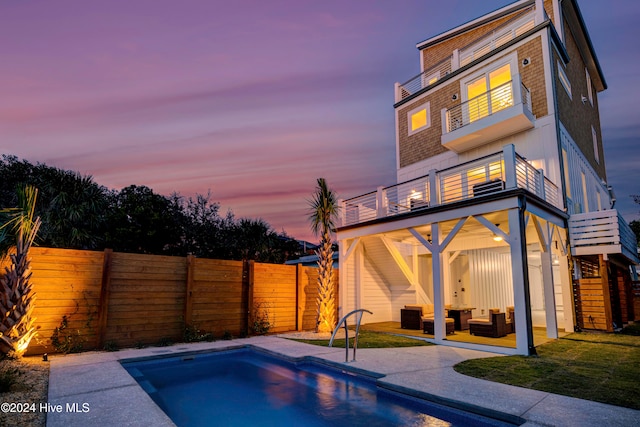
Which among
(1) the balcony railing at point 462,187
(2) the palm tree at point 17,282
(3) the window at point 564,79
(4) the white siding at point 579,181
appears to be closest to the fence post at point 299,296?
(1) the balcony railing at point 462,187

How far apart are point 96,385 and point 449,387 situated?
508cm

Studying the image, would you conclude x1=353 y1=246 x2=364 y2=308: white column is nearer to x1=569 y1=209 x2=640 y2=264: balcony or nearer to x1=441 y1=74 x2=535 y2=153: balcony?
x1=441 y1=74 x2=535 y2=153: balcony

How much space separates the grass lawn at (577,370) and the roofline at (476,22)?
12.8m

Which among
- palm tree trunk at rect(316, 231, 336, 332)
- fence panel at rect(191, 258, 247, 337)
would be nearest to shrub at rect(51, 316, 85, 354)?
fence panel at rect(191, 258, 247, 337)

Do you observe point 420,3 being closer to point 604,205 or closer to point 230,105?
point 230,105

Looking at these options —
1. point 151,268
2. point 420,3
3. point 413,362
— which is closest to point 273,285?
point 151,268

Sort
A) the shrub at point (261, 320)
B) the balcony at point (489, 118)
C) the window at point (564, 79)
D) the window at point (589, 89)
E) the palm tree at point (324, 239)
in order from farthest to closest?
the window at point (589, 89)
the window at point (564, 79)
the palm tree at point (324, 239)
the balcony at point (489, 118)
the shrub at point (261, 320)

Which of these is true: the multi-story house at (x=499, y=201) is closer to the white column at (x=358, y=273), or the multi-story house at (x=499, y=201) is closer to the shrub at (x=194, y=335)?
the white column at (x=358, y=273)

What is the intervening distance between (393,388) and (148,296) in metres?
6.28

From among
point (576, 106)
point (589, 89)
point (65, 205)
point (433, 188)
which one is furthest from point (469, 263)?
point (65, 205)

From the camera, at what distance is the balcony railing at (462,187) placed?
893cm

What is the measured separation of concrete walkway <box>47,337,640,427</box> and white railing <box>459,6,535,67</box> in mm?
12066

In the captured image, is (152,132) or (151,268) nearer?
(151,268)

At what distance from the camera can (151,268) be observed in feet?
28.2
